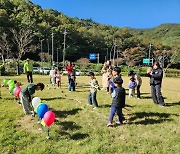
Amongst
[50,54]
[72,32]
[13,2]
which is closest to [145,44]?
[72,32]

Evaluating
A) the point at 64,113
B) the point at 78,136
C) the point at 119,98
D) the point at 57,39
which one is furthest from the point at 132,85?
the point at 57,39

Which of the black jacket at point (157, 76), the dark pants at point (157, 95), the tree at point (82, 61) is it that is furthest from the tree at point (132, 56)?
the black jacket at point (157, 76)

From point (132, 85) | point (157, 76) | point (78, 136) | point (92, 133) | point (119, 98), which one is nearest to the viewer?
point (78, 136)

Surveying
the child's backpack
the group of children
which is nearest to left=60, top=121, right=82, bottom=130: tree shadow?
the child's backpack

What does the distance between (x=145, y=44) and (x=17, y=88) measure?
4355 inches

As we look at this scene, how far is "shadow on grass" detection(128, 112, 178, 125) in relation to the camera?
394 inches

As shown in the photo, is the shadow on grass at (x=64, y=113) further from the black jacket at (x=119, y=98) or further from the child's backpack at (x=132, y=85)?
the child's backpack at (x=132, y=85)

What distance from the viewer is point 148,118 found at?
10.4 meters

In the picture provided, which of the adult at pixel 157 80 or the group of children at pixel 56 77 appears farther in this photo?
the group of children at pixel 56 77

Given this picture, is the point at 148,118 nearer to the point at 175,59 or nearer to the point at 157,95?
the point at 157,95

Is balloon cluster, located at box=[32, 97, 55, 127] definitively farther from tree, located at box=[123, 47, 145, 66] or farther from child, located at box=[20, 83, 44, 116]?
tree, located at box=[123, 47, 145, 66]

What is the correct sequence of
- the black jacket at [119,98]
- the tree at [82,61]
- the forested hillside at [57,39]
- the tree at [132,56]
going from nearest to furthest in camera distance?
the black jacket at [119,98] < the forested hillside at [57,39] < the tree at [82,61] < the tree at [132,56]

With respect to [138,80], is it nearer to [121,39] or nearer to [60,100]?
[60,100]

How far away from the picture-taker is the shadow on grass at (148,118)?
1002 cm
